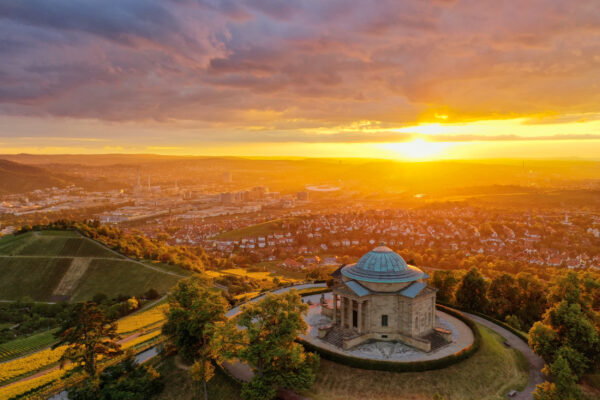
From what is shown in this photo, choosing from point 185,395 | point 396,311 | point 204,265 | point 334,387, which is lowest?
point 204,265

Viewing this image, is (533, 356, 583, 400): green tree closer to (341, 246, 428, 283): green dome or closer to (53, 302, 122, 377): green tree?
(341, 246, 428, 283): green dome

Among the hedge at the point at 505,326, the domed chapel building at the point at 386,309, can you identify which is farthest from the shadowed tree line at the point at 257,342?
the hedge at the point at 505,326

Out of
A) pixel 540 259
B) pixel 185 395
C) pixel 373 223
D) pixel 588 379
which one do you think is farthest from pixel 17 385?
pixel 373 223

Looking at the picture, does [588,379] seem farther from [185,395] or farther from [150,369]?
[150,369]

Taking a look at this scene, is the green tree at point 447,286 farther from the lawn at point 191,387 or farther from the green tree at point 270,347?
the lawn at point 191,387

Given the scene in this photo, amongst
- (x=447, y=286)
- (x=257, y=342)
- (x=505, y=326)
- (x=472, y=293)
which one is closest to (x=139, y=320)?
(x=257, y=342)
